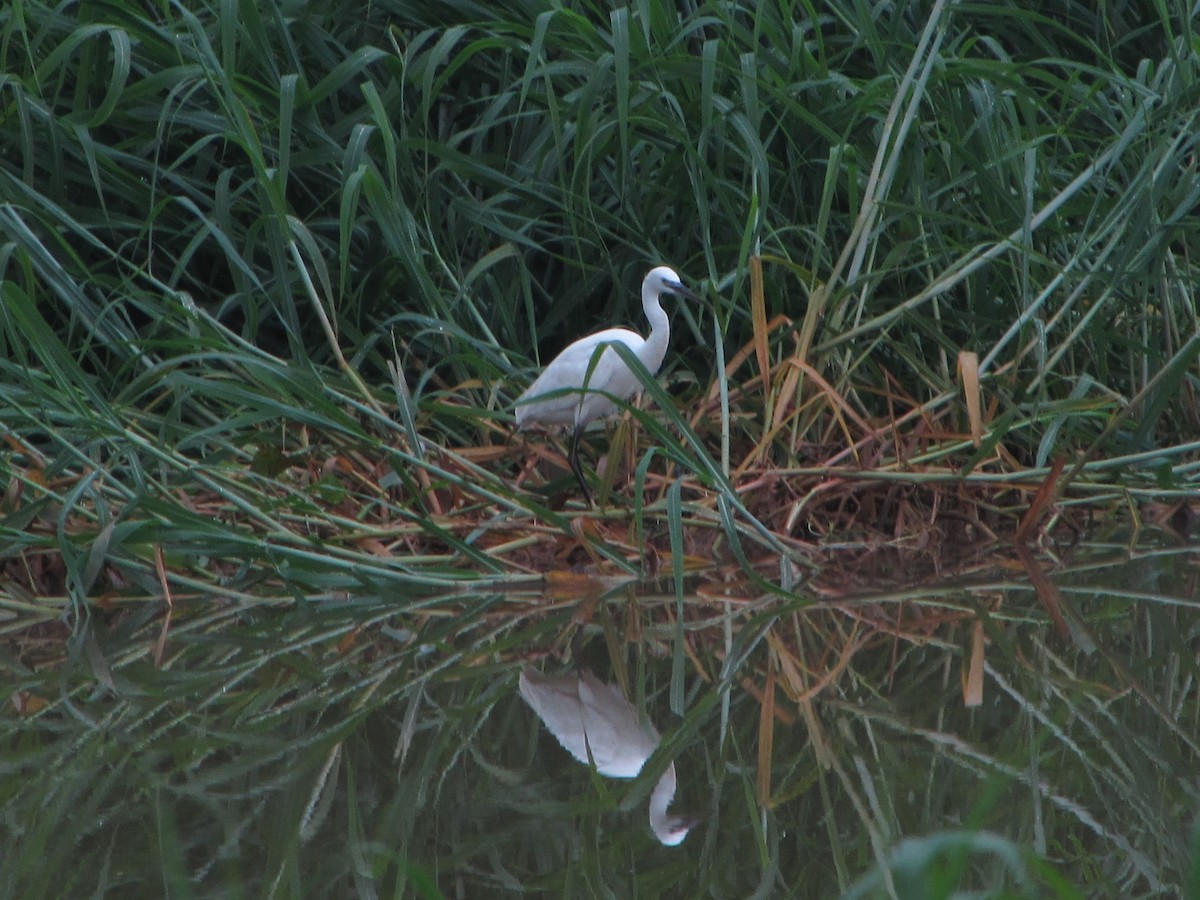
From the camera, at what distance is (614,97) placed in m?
4.41

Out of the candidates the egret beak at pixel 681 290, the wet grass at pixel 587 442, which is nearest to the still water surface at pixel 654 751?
the wet grass at pixel 587 442

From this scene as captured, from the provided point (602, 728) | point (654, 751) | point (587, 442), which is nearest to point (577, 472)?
point (587, 442)

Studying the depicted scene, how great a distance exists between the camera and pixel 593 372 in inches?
159

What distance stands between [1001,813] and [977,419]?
1.82 metres

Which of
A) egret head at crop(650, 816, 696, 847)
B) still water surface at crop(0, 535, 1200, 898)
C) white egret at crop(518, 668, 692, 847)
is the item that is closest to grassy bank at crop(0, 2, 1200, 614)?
still water surface at crop(0, 535, 1200, 898)

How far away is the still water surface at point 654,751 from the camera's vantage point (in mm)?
1978

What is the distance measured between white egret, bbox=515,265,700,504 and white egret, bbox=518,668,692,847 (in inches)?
43.8

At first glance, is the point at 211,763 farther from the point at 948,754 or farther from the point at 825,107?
the point at 825,107

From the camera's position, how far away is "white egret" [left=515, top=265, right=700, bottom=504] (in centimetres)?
404

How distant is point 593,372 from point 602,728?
5.17 ft

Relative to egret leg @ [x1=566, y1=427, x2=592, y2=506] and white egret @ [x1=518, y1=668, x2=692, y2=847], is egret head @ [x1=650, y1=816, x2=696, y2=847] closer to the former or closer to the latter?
white egret @ [x1=518, y1=668, x2=692, y2=847]

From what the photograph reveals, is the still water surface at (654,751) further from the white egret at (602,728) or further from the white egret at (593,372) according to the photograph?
the white egret at (593,372)

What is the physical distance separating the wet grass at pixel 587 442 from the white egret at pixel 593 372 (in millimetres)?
124

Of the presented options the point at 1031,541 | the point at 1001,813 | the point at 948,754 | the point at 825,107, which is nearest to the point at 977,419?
the point at 1031,541
